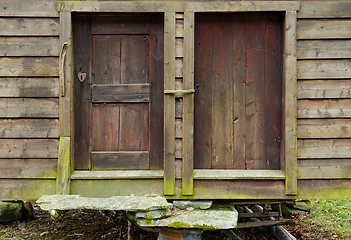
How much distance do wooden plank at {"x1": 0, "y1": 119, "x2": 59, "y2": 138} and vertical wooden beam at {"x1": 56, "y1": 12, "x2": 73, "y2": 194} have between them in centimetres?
12

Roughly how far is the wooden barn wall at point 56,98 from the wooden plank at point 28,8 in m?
0.01

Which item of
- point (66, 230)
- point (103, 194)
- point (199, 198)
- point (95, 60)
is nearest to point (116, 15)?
point (95, 60)

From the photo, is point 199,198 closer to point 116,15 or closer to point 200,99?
point 200,99

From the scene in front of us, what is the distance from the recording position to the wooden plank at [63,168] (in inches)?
101

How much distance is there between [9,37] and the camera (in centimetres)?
261

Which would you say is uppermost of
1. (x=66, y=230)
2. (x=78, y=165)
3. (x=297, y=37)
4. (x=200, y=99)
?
(x=297, y=37)

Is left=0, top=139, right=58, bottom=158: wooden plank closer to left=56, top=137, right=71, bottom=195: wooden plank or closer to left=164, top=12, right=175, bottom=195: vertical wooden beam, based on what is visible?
left=56, top=137, right=71, bottom=195: wooden plank

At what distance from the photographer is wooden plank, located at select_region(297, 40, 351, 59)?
257cm

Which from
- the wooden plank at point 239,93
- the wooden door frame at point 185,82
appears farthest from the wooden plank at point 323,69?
the wooden plank at point 239,93

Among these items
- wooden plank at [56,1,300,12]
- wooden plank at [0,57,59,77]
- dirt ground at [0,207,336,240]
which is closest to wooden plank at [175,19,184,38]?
wooden plank at [56,1,300,12]

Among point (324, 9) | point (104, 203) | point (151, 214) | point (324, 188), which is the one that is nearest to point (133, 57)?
point (104, 203)

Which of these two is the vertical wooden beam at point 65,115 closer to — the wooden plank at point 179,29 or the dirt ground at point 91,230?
the wooden plank at point 179,29

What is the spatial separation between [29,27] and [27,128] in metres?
1.13

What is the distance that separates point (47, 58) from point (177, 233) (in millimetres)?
2377
